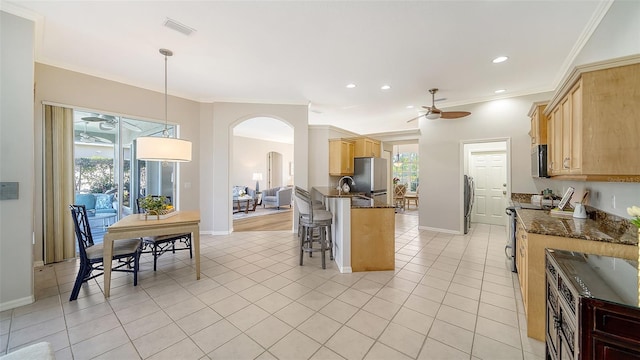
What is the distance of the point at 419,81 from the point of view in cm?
412

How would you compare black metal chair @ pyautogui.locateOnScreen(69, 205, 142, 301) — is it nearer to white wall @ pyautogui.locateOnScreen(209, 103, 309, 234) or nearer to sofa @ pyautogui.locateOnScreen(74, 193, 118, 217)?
sofa @ pyautogui.locateOnScreen(74, 193, 118, 217)

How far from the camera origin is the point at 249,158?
977 centimetres

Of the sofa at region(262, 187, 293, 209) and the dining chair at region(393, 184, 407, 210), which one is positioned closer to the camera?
the sofa at region(262, 187, 293, 209)

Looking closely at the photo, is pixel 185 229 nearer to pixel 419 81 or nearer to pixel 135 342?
pixel 135 342

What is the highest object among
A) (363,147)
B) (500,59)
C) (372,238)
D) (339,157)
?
(500,59)

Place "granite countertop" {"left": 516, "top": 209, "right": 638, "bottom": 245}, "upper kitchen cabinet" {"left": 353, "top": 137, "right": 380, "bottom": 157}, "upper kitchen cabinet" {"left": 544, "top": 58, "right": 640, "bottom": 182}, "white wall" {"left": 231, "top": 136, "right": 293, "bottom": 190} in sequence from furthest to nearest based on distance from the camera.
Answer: "white wall" {"left": 231, "top": 136, "right": 293, "bottom": 190}, "upper kitchen cabinet" {"left": 353, "top": 137, "right": 380, "bottom": 157}, "granite countertop" {"left": 516, "top": 209, "right": 638, "bottom": 245}, "upper kitchen cabinet" {"left": 544, "top": 58, "right": 640, "bottom": 182}

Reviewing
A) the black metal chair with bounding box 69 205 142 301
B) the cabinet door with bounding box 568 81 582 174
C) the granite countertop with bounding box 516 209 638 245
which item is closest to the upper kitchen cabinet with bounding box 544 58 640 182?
the cabinet door with bounding box 568 81 582 174

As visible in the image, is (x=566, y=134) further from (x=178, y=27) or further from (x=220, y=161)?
(x=220, y=161)

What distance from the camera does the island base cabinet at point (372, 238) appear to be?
3203 millimetres

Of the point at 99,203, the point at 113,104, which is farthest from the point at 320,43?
the point at 99,203

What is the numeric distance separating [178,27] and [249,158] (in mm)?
7313

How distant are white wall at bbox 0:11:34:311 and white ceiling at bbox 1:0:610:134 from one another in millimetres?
325

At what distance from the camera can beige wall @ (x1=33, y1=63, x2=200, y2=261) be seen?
336 cm

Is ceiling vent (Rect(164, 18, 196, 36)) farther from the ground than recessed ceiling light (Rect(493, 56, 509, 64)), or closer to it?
farther from the ground
